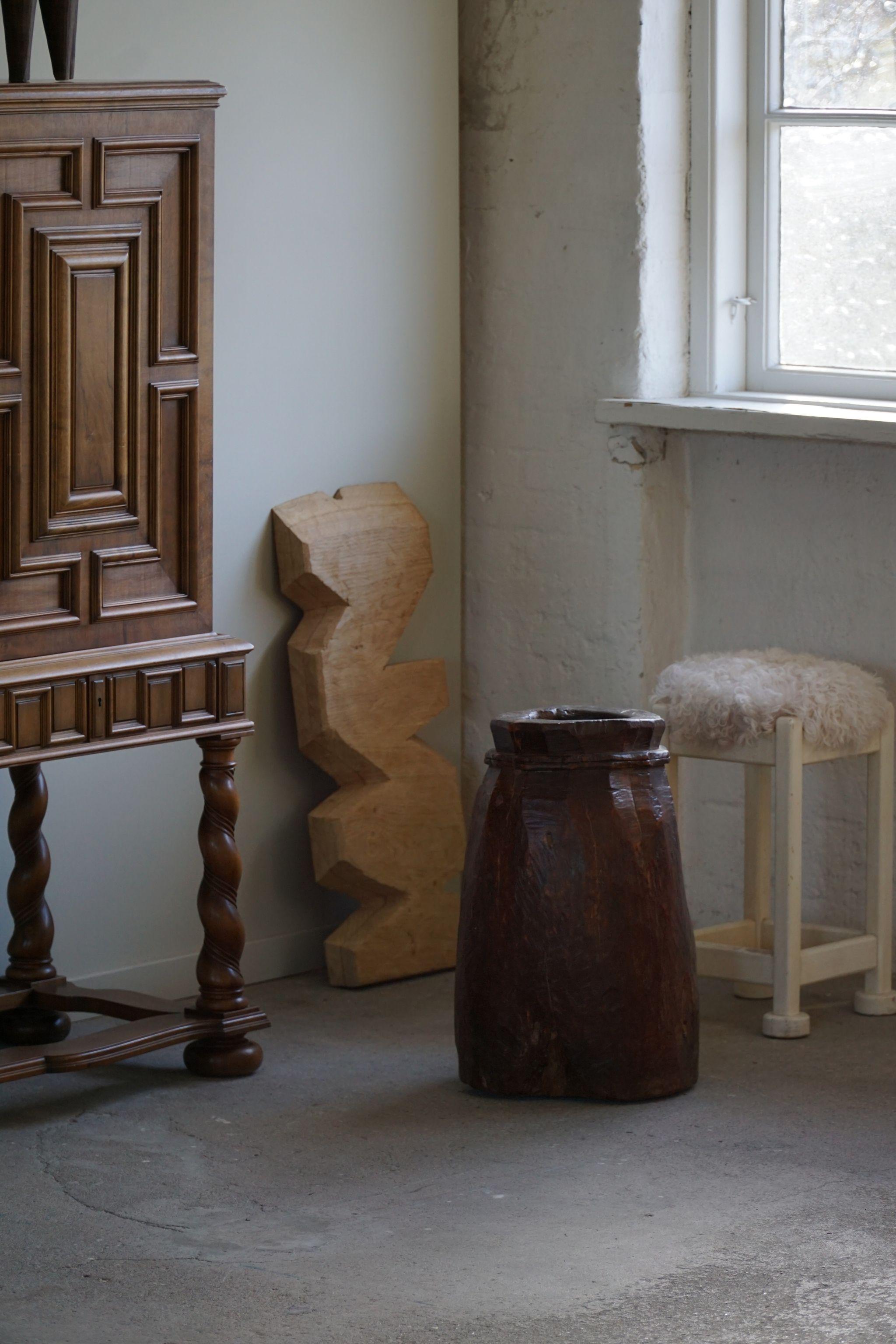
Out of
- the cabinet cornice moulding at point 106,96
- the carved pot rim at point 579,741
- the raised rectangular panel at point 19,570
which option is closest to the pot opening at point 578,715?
the carved pot rim at point 579,741

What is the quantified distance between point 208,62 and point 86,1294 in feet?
8.39

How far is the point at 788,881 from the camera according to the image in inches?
156

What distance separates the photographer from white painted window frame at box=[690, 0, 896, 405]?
446 centimetres

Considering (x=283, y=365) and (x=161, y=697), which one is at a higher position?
(x=283, y=365)

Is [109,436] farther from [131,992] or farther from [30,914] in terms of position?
[131,992]

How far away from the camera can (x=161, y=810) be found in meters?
4.30

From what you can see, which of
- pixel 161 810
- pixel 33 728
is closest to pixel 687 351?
pixel 161 810

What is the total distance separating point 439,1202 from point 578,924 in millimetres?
602

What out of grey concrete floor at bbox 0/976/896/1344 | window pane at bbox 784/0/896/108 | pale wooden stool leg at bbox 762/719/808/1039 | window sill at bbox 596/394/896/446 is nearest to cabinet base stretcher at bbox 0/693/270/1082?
grey concrete floor at bbox 0/976/896/1344

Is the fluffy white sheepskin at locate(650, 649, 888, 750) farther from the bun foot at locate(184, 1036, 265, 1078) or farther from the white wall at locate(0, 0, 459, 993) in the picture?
the bun foot at locate(184, 1036, 265, 1078)

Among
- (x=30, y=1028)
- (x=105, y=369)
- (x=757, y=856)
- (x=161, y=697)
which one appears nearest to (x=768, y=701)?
(x=757, y=856)

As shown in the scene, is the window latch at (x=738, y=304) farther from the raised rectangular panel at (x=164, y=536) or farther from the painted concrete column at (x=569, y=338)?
the raised rectangular panel at (x=164, y=536)

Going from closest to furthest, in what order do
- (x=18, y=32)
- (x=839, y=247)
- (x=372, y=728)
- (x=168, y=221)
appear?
(x=18, y=32) → (x=168, y=221) → (x=839, y=247) → (x=372, y=728)

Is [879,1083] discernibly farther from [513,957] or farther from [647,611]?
[647,611]
